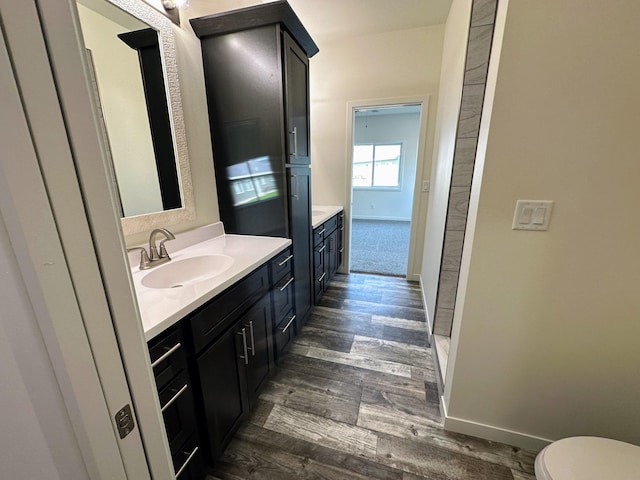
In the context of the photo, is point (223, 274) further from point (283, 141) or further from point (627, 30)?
point (627, 30)

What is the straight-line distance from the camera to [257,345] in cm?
145

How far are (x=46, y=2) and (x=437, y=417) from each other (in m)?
2.01

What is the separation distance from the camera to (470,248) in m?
1.17

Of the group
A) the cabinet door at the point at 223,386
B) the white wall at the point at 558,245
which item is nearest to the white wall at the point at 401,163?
the white wall at the point at 558,245

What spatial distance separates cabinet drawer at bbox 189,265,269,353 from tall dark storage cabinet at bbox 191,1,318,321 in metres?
0.51

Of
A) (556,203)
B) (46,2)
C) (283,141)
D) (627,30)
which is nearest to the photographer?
(46,2)

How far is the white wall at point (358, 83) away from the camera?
2.62m

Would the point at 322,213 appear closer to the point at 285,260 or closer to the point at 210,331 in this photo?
the point at 285,260

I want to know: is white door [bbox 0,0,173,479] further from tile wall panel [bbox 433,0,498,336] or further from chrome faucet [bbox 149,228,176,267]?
tile wall panel [bbox 433,0,498,336]

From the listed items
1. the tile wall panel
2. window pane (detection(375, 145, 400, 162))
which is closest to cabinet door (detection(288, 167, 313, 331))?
the tile wall panel

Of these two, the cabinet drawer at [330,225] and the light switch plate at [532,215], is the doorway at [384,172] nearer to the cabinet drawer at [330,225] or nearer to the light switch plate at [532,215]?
the cabinet drawer at [330,225]

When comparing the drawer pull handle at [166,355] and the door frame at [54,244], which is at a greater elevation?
the door frame at [54,244]

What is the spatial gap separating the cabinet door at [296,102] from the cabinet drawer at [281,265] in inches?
24.3

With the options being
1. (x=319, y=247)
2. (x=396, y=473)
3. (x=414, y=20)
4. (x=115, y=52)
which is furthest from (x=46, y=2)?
(x=414, y=20)
